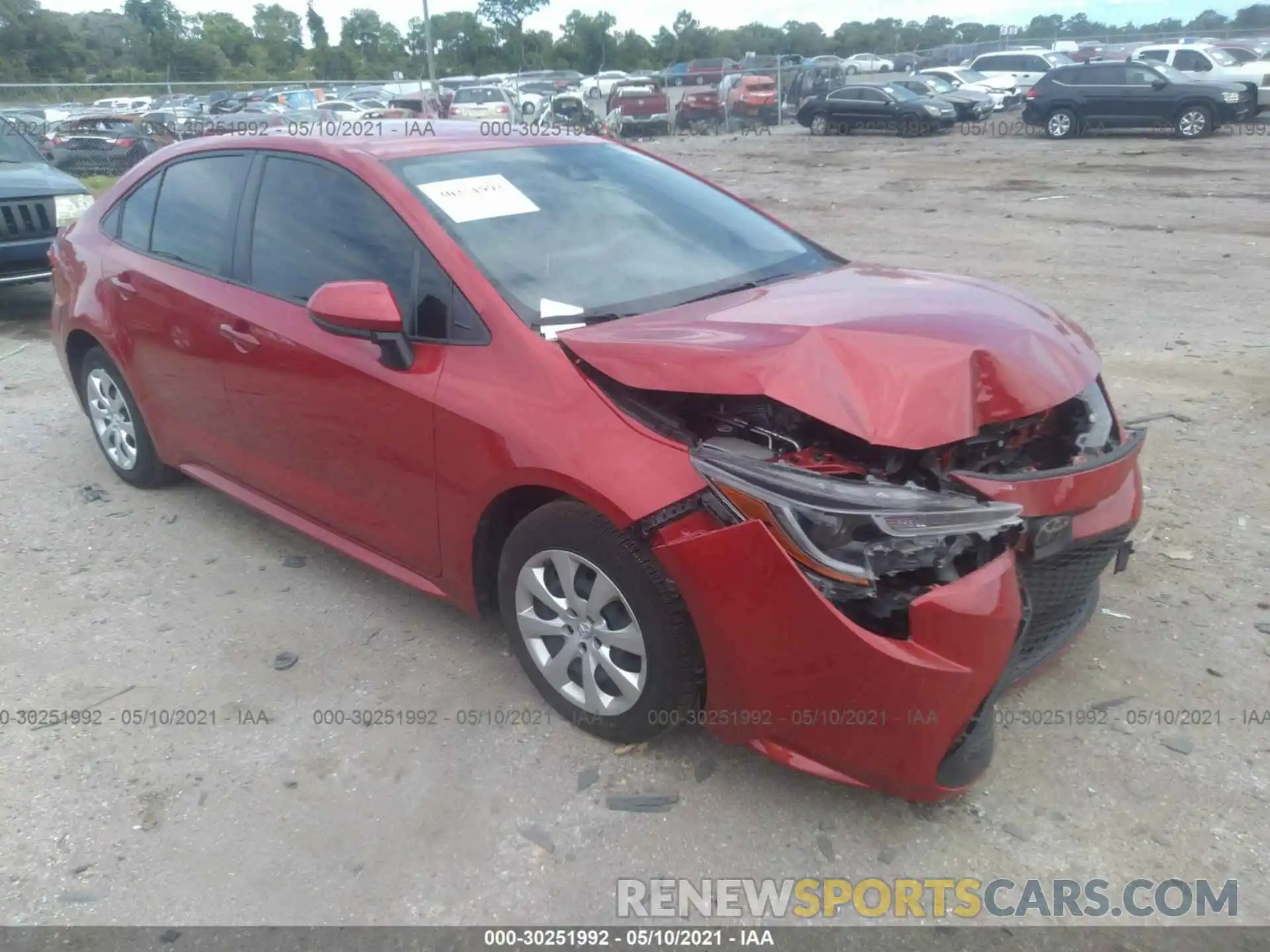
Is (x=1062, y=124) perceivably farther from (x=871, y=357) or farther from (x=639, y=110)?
(x=871, y=357)

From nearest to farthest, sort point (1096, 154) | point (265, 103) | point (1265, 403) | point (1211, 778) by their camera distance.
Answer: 1. point (1211, 778)
2. point (1265, 403)
3. point (1096, 154)
4. point (265, 103)

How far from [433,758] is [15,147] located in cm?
922

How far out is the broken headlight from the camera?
2.34 meters

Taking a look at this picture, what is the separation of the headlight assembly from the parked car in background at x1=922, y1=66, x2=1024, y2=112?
89.0ft

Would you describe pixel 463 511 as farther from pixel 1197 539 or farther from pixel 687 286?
pixel 1197 539

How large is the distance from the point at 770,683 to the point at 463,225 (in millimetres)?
1750

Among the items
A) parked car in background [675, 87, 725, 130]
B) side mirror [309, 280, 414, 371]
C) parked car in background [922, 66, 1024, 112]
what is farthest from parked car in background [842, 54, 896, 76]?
side mirror [309, 280, 414, 371]

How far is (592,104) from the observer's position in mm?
34938

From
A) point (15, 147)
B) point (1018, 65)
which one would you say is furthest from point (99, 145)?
point (1018, 65)

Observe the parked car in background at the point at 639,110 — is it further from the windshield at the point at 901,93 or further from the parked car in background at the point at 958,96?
the windshield at the point at 901,93

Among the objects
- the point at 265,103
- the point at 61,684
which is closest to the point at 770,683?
the point at 61,684

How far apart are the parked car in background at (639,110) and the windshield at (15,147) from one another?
836 inches

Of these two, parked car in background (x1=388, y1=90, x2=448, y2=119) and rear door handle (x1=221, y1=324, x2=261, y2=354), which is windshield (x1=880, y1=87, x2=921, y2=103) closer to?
parked car in background (x1=388, y1=90, x2=448, y2=119)

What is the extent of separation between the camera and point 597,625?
282cm
